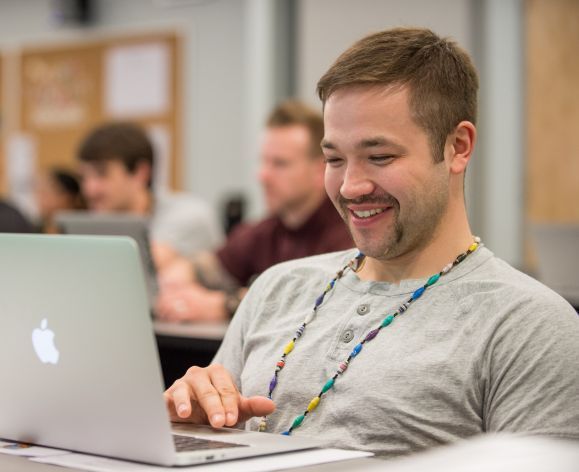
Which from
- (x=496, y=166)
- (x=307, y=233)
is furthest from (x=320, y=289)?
(x=496, y=166)

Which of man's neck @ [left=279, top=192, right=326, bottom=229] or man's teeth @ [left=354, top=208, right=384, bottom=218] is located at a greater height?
man's teeth @ [left=354, top=208, right=384, bottom=218]

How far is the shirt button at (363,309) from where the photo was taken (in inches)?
57.5

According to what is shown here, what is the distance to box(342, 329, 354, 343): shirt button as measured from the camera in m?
1.44

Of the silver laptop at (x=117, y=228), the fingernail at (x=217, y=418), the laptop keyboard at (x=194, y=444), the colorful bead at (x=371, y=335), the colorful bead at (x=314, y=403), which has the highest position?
the colorful bead at (x=371, y=335)

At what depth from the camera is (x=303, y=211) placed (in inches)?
139

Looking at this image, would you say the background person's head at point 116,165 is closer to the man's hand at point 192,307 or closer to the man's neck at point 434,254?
the man's hand at point 192,307

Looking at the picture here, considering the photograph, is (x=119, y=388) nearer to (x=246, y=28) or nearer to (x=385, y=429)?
(x=385, y=429)

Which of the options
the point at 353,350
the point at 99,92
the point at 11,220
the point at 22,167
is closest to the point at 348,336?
the point at 353,350

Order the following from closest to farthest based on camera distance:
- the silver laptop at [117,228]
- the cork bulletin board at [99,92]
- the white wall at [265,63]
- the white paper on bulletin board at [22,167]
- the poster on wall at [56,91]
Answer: the silver laptop at [117,228]
the white wall at [265,63]
the cork bulletin board at [99,92]
the poster on wall at [56,91]
the white paper on bulletin board at [22,167]

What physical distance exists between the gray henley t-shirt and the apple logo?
1.23 ft

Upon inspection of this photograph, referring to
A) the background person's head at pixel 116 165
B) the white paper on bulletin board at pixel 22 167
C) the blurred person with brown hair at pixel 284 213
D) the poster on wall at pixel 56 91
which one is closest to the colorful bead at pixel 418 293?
the blurred person with brown hair at pixel 284 213

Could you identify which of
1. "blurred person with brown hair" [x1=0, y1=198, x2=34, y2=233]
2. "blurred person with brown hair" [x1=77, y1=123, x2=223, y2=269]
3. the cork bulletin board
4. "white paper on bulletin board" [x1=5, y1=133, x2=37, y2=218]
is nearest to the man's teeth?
"blurred person with brown hair" [x1=0, y1=198, x2=34, y2=233]

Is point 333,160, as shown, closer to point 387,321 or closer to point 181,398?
point 387,321

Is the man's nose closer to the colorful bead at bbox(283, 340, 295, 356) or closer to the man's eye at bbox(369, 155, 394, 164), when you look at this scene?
the man's eye at bbox(369, 155, 394, 164)
